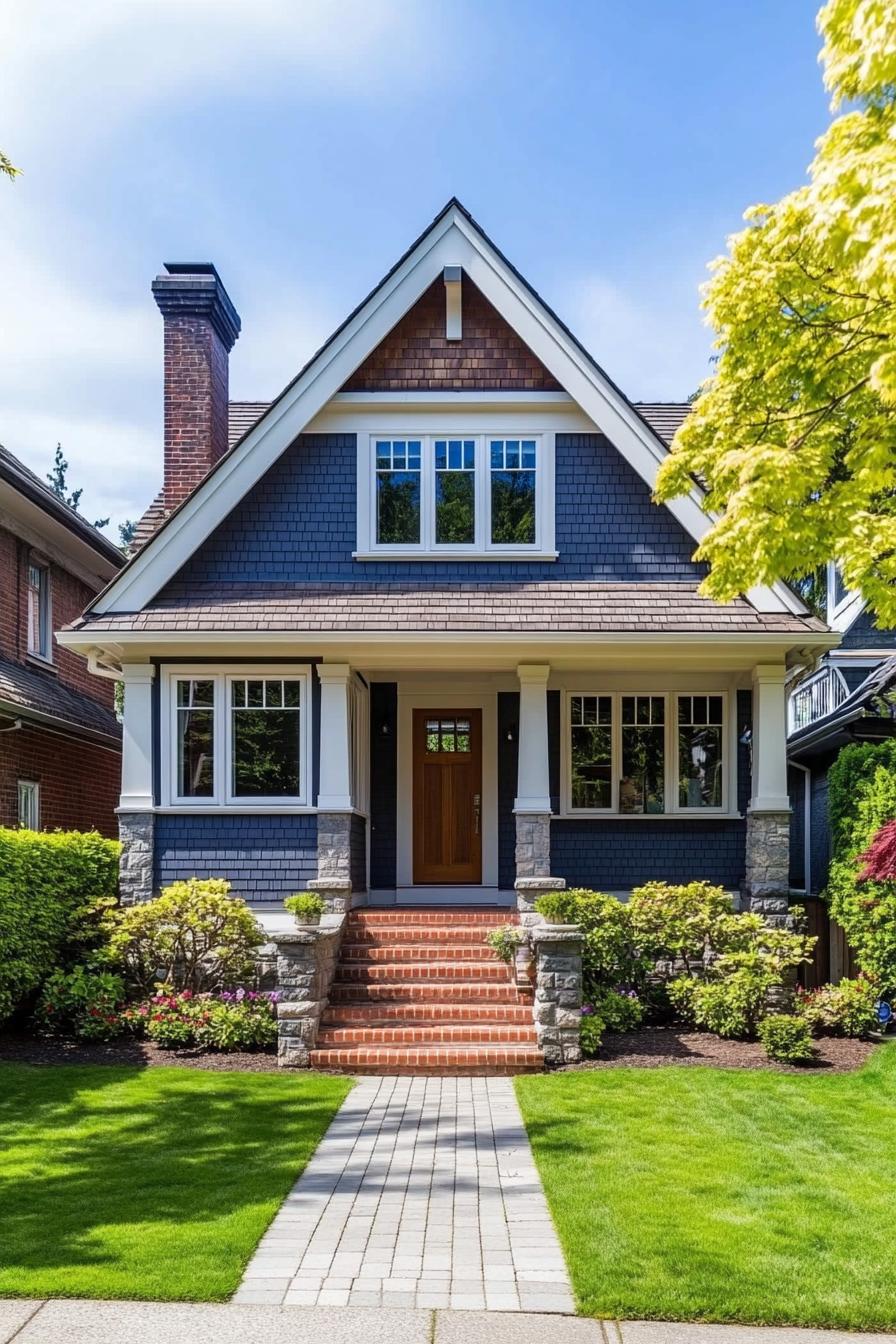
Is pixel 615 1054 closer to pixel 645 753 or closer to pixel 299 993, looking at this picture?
pixel 299 993

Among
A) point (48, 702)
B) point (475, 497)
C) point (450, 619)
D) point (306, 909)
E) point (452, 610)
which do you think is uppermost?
point (475, 497)

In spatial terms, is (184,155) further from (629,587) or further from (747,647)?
(747,647)

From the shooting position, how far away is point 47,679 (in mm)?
17109

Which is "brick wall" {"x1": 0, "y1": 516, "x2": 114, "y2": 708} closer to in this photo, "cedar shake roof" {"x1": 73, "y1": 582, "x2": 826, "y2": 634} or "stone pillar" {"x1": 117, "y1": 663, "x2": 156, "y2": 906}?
"stone pillar" {"x1": 117, "y1": 663, "x2": 156, "y2": 906}

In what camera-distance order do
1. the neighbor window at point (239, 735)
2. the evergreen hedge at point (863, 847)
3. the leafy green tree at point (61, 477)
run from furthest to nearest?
1. the leafy green tree at point (61, 477)
2. the neighbor window at point (239, 735)
3. the evergreen hedge at point (863, 847)

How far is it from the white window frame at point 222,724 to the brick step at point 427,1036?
297cm

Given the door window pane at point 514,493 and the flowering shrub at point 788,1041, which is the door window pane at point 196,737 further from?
the flowering shrub at point 788,1041

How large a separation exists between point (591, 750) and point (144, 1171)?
818 centimetres

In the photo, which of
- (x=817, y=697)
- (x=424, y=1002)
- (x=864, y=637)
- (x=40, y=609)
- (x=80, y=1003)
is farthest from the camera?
(x=817, y=697)

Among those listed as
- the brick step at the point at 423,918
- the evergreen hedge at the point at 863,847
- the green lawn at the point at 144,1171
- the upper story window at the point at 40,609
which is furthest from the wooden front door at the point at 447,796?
the upper story window at the point at 40,609

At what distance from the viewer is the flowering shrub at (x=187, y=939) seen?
12.1 metres

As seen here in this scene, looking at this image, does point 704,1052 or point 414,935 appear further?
point 414,935

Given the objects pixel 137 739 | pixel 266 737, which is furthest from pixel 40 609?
pixel 266 737

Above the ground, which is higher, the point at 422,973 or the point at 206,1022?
the point at 422,973
